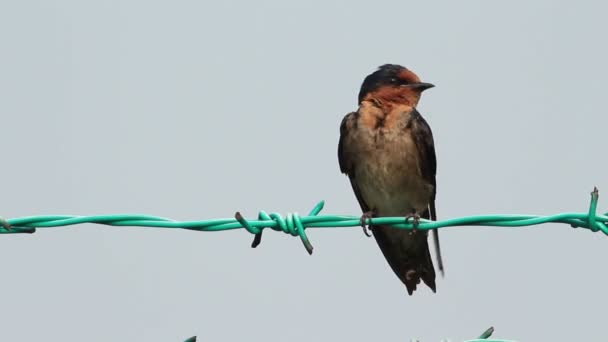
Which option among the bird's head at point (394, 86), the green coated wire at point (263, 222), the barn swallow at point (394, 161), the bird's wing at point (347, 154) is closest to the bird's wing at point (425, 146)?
the barn swallow at point (394, 161)

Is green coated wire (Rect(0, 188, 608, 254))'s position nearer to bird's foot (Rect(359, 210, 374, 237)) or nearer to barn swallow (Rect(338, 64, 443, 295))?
bird's foot (Rect(359, 210, 374, 237))

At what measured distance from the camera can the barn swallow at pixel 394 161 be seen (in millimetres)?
7395

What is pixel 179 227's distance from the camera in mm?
4254

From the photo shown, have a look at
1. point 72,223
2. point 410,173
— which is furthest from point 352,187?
point 72,223

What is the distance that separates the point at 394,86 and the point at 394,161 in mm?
618

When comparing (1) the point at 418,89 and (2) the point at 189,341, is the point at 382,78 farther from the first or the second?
(2) the point at 189,341

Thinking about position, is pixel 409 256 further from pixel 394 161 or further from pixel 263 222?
pixel 263 222

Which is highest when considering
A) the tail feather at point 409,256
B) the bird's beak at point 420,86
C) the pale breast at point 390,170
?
the bird's beak at point 420,86

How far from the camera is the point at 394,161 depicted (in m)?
7.40

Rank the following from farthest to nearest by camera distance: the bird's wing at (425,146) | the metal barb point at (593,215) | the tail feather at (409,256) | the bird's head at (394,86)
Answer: the bird's head at (394,86) → the tail feather at (409,256) → the bird's wing at (425,146) → the metal barb point at (593,215)

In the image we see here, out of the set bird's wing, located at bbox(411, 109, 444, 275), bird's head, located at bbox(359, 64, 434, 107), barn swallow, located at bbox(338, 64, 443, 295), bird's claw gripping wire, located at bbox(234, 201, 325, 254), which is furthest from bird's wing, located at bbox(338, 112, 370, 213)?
bird's claw gripping wire, located at bbox(234, 201, 325, 254)

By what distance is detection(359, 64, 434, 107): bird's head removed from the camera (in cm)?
770

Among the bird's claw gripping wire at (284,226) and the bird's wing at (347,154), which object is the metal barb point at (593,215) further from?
the bird's wing at (347,154)

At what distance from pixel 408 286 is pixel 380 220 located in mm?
2962
